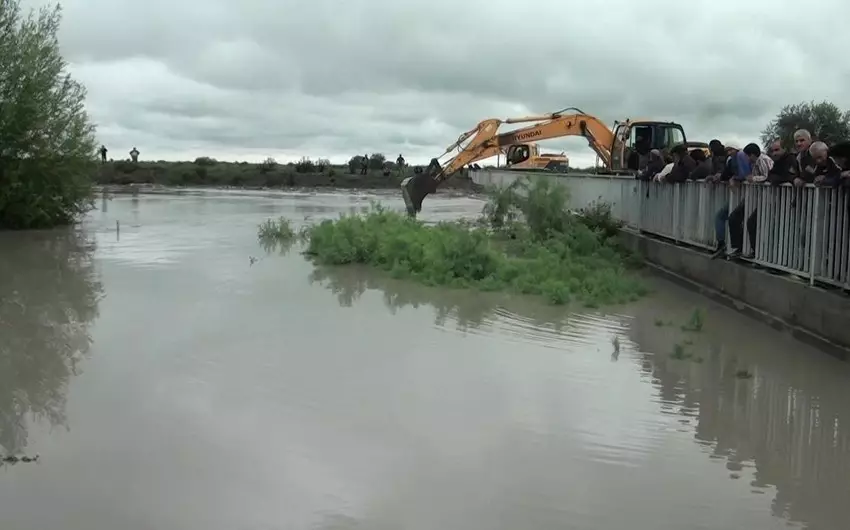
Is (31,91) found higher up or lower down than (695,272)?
higher up

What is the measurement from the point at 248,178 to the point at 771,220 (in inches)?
2534

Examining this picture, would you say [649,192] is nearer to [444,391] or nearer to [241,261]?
[241,261]

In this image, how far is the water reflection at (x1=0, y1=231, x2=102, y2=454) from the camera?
7172 mm

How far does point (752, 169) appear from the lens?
13.4 m

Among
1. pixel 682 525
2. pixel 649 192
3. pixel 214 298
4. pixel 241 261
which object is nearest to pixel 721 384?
pixel 682 525

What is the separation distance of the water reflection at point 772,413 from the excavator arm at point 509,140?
1919 cm

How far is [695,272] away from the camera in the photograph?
14336mm

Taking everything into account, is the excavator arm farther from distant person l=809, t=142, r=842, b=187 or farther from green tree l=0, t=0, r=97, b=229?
distant person l=809, t=142, r=842, b=187

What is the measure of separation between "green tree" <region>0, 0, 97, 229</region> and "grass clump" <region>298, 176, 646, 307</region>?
28.4 feet

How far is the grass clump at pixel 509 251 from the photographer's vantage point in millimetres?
14039

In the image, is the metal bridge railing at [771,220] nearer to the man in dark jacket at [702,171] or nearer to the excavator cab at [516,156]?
the man in dark jacket at [702,171]

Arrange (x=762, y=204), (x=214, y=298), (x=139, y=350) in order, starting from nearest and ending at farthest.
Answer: (x=139, y=350), (x=762, y=204), (x=214, y=298)

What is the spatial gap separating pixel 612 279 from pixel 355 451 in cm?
883

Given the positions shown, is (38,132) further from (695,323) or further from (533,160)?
(533,160)
